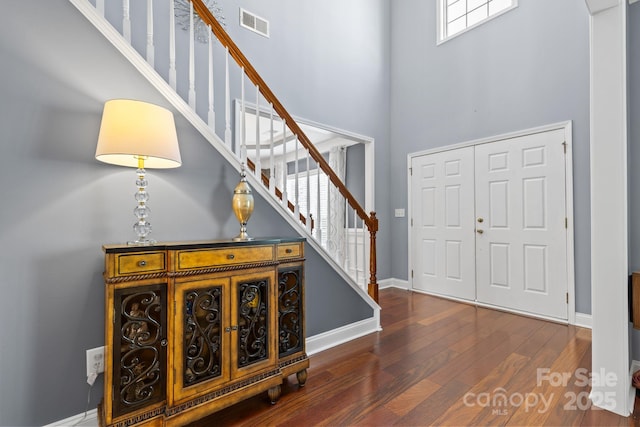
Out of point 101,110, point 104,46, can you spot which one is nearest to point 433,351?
point 101,110

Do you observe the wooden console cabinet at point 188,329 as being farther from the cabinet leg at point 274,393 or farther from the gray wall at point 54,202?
the gray wall at point 54,202

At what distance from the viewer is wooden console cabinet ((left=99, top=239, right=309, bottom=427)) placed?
4.62 ft

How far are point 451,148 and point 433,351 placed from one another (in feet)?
8.66

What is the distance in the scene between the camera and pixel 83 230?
62.6 inches

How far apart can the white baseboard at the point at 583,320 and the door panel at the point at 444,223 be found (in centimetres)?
102

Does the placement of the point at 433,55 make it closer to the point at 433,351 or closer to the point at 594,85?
the point at 594,85

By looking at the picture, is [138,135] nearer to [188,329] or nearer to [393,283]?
[188,329]

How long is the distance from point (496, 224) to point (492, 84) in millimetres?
1673

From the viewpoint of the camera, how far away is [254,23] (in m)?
3.35

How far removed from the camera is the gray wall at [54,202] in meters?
1.42

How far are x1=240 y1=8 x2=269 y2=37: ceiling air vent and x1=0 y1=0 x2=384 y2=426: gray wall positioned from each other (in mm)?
1986

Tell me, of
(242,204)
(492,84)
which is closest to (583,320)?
(492,84)

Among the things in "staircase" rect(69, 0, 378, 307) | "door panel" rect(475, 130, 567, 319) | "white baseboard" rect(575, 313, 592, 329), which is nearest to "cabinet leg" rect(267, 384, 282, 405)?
"staircase" rect(69, 0, 378, 307)

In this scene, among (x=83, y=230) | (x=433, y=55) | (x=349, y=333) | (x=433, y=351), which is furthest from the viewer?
(x=433, y=55)
